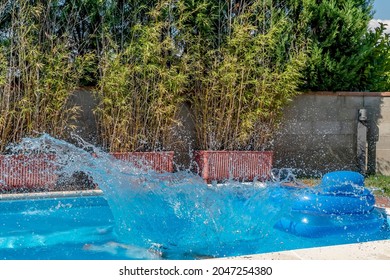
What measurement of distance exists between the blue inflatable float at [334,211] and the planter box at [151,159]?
A: 249 centimetres

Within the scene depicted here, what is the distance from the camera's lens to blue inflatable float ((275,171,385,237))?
426 cm

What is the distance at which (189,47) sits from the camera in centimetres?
710

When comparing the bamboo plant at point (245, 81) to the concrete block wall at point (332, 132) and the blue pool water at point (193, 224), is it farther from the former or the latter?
the blue pool water at point (193, 224)

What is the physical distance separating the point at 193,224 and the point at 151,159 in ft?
9.23

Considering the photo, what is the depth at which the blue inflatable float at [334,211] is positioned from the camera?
4258 mm

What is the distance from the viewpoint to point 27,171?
606 centimetres

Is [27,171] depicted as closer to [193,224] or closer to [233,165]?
[233,165]

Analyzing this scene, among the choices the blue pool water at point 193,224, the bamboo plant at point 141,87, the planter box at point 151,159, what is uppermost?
the bamboo plant at point 141,87

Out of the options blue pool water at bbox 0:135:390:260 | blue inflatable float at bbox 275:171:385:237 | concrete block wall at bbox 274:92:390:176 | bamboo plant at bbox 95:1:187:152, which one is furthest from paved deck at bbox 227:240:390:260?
concrete block wall at bbox 274:92:390:176

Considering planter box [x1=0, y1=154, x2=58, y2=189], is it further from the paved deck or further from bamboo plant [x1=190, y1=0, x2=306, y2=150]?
the paved deck

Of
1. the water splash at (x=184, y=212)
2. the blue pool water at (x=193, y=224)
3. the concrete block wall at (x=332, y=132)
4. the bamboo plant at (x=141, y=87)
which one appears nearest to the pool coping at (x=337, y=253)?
the blue pool water at (x=193, y=224)

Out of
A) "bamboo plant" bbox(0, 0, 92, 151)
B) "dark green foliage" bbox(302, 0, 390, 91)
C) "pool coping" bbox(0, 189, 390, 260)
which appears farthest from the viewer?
"dark green foliage" bbox(302, 0, 390, 91)

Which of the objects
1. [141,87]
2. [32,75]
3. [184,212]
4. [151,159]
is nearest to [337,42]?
[141,87]

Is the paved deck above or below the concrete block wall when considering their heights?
below
